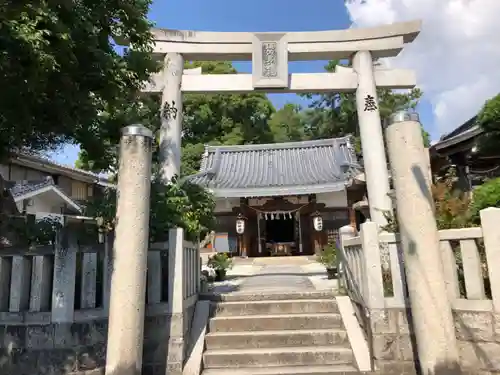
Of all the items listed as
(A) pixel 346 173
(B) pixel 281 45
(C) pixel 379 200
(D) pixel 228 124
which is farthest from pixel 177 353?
(D) pixel 228 124

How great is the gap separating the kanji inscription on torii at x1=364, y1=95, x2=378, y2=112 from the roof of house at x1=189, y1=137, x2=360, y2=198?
9423 millimetres

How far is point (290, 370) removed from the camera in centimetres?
461

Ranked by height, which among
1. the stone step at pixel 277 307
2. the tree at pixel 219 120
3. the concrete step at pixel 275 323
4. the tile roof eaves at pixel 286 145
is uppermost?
the tree at pixel 219 120

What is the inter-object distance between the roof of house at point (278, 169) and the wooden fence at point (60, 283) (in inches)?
480

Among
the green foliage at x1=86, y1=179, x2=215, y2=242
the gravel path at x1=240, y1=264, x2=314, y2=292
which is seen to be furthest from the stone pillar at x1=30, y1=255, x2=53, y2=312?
the gravel path at x1=240, y1=264, x2=314, y2=292

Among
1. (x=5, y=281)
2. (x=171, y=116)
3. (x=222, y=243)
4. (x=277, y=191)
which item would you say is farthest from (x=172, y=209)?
(x=222, y=243)

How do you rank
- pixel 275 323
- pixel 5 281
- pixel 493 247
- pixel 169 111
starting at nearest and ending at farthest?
pixel 493 247 < pixel 5 281 < pixel 275 323 < pixel 169 111

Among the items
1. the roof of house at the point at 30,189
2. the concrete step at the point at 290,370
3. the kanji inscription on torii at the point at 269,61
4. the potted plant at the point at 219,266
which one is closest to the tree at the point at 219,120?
the roof of house at the point at 30,189

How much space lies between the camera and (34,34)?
124 inches

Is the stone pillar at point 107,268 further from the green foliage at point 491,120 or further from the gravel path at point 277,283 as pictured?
the green foliage at point 491,120

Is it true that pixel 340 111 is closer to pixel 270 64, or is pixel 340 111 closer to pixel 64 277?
pixel 270 64

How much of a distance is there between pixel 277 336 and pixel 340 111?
26.4 metres

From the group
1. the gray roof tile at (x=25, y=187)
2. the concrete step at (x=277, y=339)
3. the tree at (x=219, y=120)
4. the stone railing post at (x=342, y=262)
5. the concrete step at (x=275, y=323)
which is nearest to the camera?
the concrete step at (x=277, y=339)

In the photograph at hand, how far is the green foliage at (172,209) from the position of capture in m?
4.90
